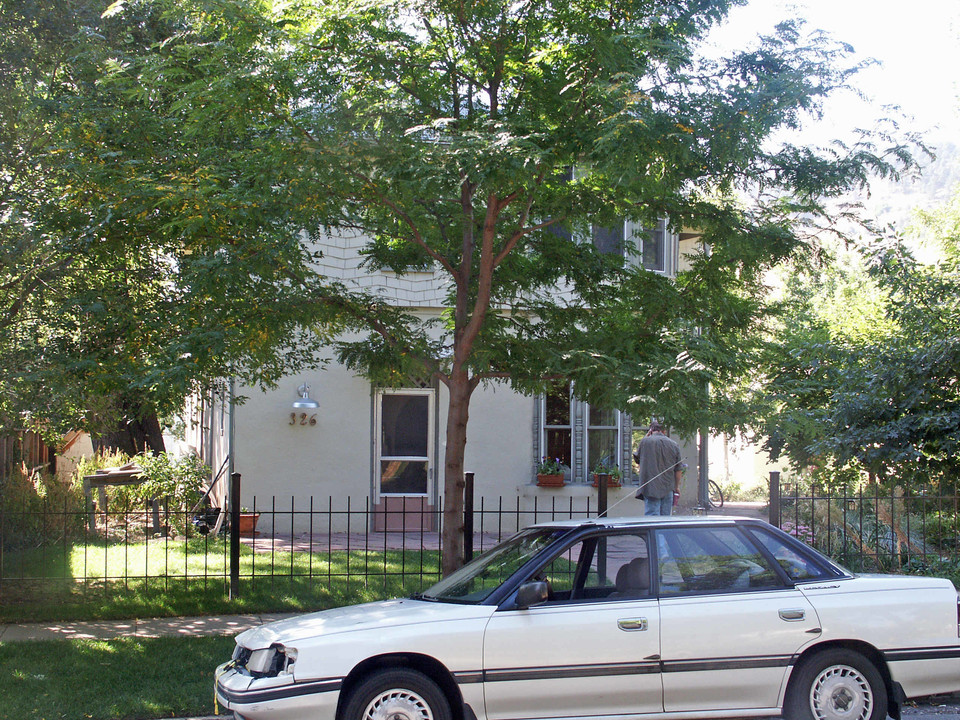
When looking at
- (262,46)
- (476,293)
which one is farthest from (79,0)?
(476,293)

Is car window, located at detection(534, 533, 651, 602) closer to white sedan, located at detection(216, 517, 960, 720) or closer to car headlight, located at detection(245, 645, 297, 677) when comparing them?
white sedan, located at detection(216, 517, 960, 720)

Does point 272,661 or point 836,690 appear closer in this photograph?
point 272,661

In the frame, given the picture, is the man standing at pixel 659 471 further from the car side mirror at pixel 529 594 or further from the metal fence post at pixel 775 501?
the car side mirror at pixel 529 594

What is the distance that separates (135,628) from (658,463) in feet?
21.8

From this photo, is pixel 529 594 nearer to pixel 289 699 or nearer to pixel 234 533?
pixel 289 699

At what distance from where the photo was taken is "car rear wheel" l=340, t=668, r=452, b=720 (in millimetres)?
5164

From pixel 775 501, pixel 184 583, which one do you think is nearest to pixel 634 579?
pixel 775 501

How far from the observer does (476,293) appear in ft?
28.5

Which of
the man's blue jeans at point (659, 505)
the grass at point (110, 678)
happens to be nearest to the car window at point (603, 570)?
the grass at point (110, 678)

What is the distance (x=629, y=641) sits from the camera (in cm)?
542

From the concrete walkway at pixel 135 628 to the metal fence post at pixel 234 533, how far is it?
0.47 meters

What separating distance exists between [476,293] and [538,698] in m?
4.27

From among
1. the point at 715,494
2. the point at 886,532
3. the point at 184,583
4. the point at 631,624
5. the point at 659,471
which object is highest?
the point at 659,471

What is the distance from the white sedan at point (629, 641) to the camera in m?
5.21
